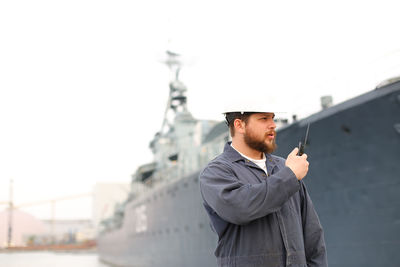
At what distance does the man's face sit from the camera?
1616mm

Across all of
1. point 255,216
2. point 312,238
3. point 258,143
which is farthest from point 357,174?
point 255,216

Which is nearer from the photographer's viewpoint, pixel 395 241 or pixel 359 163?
pixel 395 241

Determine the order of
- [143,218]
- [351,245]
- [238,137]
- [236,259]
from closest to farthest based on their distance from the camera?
1. [236,259]
2. [238,137]
3. [351,245]
4. [143,218]

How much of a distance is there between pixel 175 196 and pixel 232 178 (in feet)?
34.4

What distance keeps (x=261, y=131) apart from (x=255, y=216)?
357 mm

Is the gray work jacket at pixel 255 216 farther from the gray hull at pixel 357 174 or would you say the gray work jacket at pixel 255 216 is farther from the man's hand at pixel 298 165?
the gray hull at pixel 357 174

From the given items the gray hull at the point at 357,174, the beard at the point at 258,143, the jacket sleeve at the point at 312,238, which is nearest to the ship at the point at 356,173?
the gray hull at the point at 357,174

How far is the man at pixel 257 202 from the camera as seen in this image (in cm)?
144

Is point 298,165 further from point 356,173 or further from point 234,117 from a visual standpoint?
point 356,173

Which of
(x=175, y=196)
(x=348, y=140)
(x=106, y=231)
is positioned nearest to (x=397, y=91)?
(x=348, y=140)

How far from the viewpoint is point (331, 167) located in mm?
6102

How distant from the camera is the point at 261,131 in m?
1.62

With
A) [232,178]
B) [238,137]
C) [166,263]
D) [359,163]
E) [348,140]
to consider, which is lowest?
[166,263]

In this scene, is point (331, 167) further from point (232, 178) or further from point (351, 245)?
point (232, 178)
